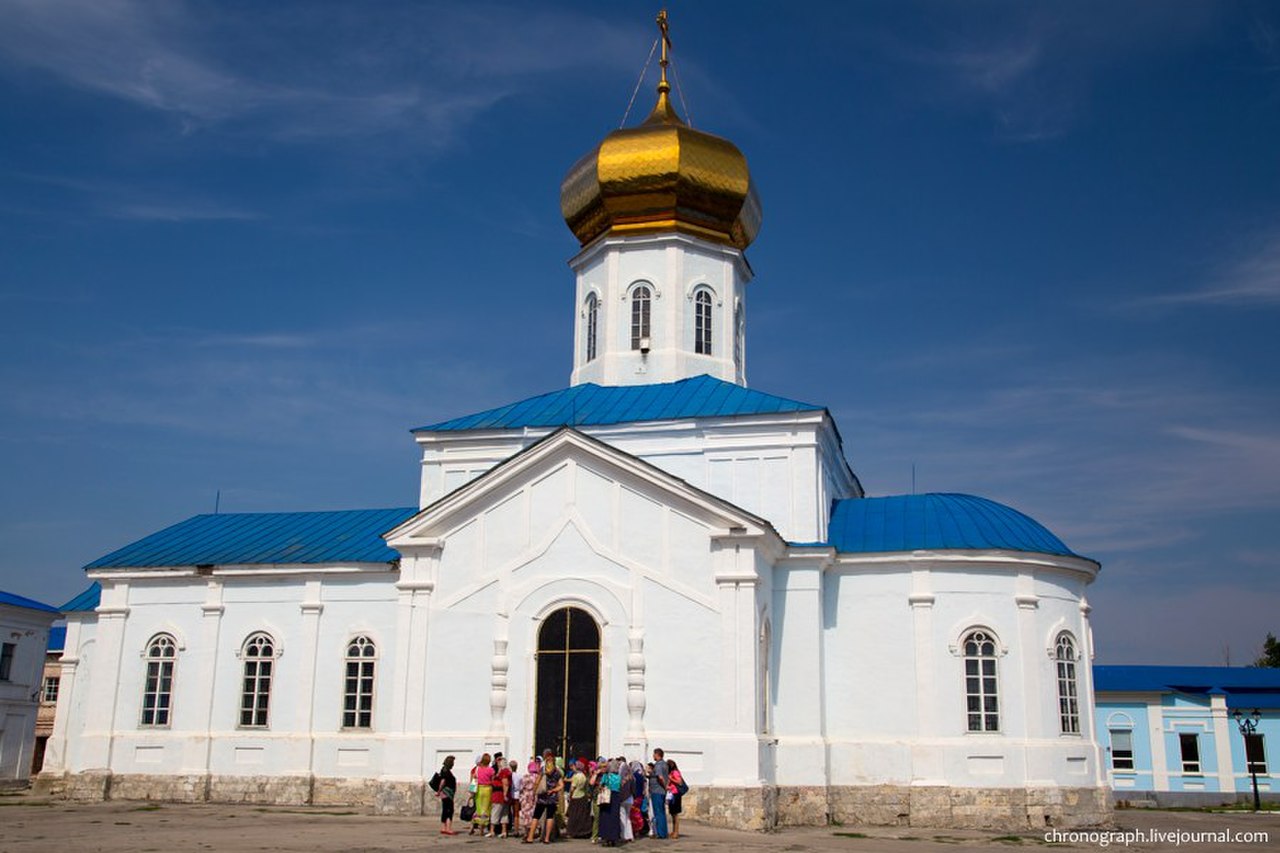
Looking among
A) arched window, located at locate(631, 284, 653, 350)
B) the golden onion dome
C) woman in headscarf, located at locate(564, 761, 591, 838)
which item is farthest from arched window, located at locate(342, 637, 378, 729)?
the golden onion dome

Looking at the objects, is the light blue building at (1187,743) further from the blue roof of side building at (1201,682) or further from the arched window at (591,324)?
the arched window at (591,324)

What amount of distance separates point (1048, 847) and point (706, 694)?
5.41 m

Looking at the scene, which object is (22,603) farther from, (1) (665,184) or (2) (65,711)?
(1) (665,184)

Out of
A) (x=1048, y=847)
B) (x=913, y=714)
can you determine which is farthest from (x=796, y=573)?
(x=1048, y=847)

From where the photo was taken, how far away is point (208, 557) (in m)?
25.0

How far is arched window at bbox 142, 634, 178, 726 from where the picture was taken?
24094 mm

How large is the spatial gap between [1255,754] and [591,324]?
2319 cm

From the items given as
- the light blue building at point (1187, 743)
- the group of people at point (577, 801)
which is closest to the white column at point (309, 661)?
the group of people at point (577, 801)

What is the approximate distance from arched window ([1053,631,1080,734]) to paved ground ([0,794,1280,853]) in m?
1.93

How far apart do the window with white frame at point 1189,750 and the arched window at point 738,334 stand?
18458mm

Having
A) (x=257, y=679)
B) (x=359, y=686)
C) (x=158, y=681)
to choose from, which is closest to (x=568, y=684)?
(x=359, y=686)

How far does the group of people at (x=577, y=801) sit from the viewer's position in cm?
1553

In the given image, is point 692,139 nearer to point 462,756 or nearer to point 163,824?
point 462,756

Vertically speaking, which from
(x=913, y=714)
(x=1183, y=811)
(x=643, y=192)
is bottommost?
(x=1183, y=811)
